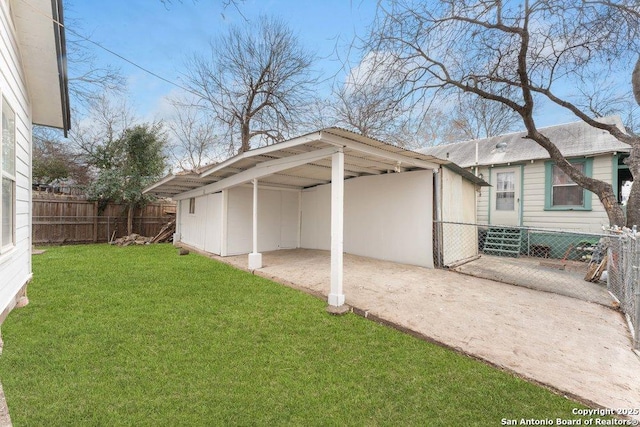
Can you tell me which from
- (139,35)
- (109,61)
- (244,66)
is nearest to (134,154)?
(109,61)

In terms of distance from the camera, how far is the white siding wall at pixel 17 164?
3.08 metres

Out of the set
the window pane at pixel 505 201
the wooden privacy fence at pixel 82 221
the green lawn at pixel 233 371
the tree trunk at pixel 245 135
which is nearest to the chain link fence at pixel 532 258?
the window pane at pixel 505 201

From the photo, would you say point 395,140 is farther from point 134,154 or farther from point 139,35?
point 134,154

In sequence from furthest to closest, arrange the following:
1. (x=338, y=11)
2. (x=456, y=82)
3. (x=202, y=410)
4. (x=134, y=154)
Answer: (x=134, y=154)
(x=456, y=82)
(x=338, y=11)
(x=202, y=410)

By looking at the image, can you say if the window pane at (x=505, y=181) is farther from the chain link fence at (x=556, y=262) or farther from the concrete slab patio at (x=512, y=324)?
the concrete slab patio at (x=512, y=324)

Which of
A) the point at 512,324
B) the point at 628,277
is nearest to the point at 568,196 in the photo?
the point at 628,277

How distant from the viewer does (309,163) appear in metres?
5.22

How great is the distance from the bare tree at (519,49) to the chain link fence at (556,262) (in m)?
1.26

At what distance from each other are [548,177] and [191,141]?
19.2 metres

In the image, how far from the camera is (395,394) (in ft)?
7.47

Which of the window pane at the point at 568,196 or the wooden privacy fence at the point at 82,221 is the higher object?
the window pane at the point at 568,196

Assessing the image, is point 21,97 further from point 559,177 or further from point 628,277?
point 559,177

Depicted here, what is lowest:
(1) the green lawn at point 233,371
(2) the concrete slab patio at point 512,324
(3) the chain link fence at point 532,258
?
(1) the green lawn at point 233,371

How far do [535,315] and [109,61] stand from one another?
36.2 ft
